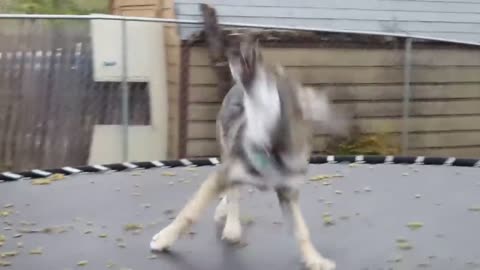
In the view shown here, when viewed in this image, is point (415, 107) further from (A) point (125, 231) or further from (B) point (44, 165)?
(A) point (125, 231)

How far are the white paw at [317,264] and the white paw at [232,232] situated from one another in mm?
412

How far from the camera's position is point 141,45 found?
5934 mm

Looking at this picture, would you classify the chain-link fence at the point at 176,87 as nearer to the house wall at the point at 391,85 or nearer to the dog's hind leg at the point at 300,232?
the house wall at the point at 391,85

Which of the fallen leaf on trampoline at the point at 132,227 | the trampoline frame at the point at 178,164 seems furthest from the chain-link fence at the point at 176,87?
the fallen leaf on trampoline at the point at 132,227

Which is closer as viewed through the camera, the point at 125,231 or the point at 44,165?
the point at 125,231

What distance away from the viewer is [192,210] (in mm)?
2781

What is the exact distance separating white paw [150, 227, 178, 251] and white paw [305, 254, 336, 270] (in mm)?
402

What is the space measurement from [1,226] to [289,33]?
3.33 m

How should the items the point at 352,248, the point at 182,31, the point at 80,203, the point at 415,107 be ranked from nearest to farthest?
the point at 352,248, the point at 80,203, the point at 182,31, the point at 415,107

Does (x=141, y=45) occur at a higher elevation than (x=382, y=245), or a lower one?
higher

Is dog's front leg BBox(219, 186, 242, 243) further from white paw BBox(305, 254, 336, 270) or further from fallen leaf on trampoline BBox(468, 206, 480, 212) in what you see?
fallen leaf on trampoline BBox(468, 206, 480, 212)

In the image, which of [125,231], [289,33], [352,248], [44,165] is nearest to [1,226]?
[125,231]

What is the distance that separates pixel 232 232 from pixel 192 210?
1.10ft

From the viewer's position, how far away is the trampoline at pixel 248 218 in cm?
282
